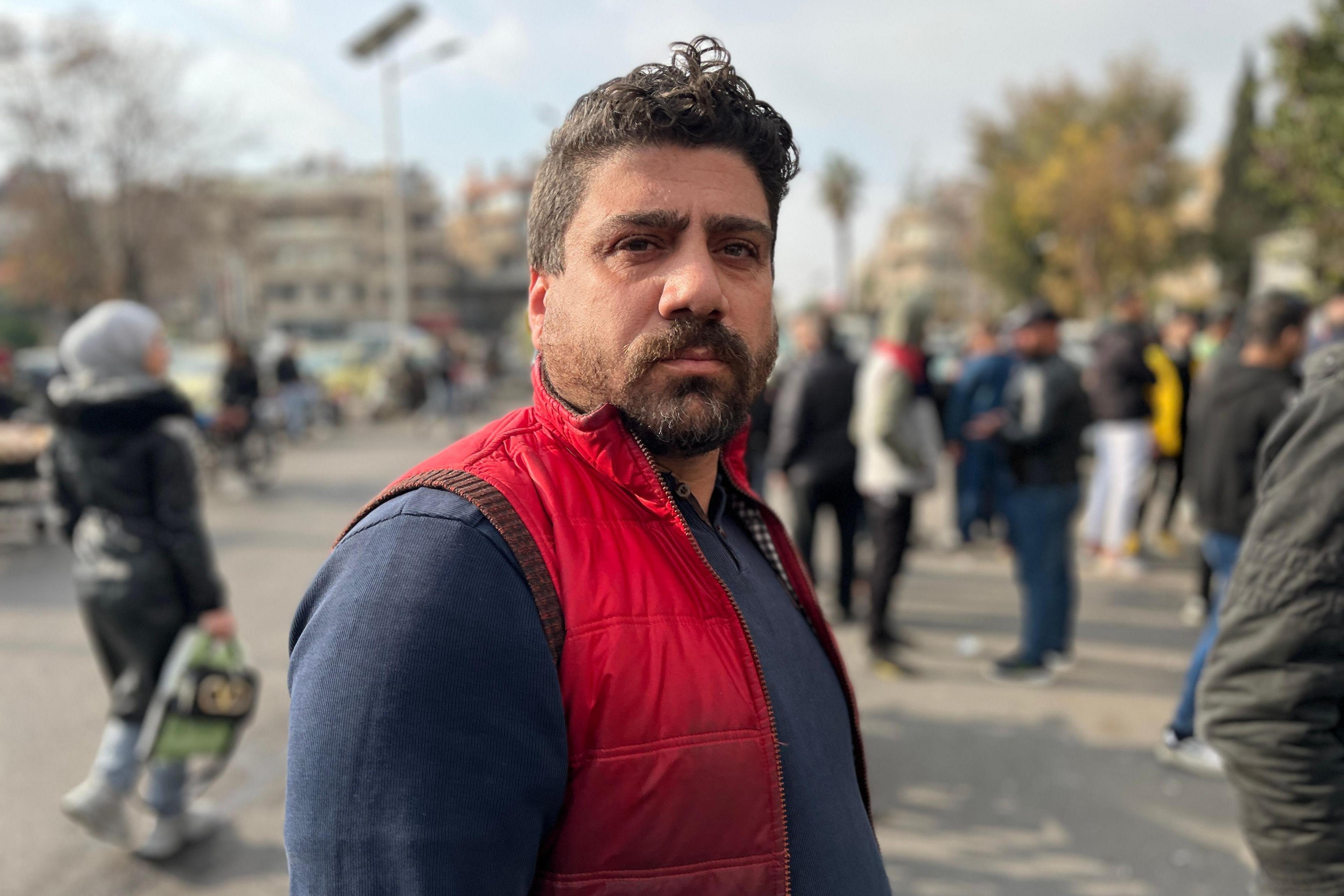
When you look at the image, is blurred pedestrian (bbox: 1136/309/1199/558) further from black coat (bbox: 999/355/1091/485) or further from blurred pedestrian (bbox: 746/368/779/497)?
blurred pedestrian (bbox: 746/368/779/497)

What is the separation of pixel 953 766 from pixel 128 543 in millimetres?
3388

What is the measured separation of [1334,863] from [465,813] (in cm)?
152

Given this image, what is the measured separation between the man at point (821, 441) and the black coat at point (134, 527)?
3374 millimetres

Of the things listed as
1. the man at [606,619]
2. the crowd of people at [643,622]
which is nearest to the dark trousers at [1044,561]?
the crowd of people at [643,622]

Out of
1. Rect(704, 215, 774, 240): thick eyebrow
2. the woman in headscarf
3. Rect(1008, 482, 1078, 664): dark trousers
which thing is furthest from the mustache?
Rect(1008, 482, 1078, 664): dark trousers

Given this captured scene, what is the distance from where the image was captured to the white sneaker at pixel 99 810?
325 centimetres

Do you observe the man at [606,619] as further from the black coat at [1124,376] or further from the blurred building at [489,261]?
the blurred building at [489,261]

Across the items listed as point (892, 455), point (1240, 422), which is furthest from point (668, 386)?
point (892, 455)

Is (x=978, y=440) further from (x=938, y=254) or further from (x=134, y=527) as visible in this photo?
(x=938, y=254)

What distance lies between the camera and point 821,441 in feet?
18.7

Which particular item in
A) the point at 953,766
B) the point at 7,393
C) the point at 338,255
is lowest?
the point at 953,766

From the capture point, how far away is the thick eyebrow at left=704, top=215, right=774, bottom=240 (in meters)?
1.30

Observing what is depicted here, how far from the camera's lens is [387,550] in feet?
3.35

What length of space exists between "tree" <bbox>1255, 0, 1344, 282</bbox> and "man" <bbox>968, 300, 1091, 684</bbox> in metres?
3.77
